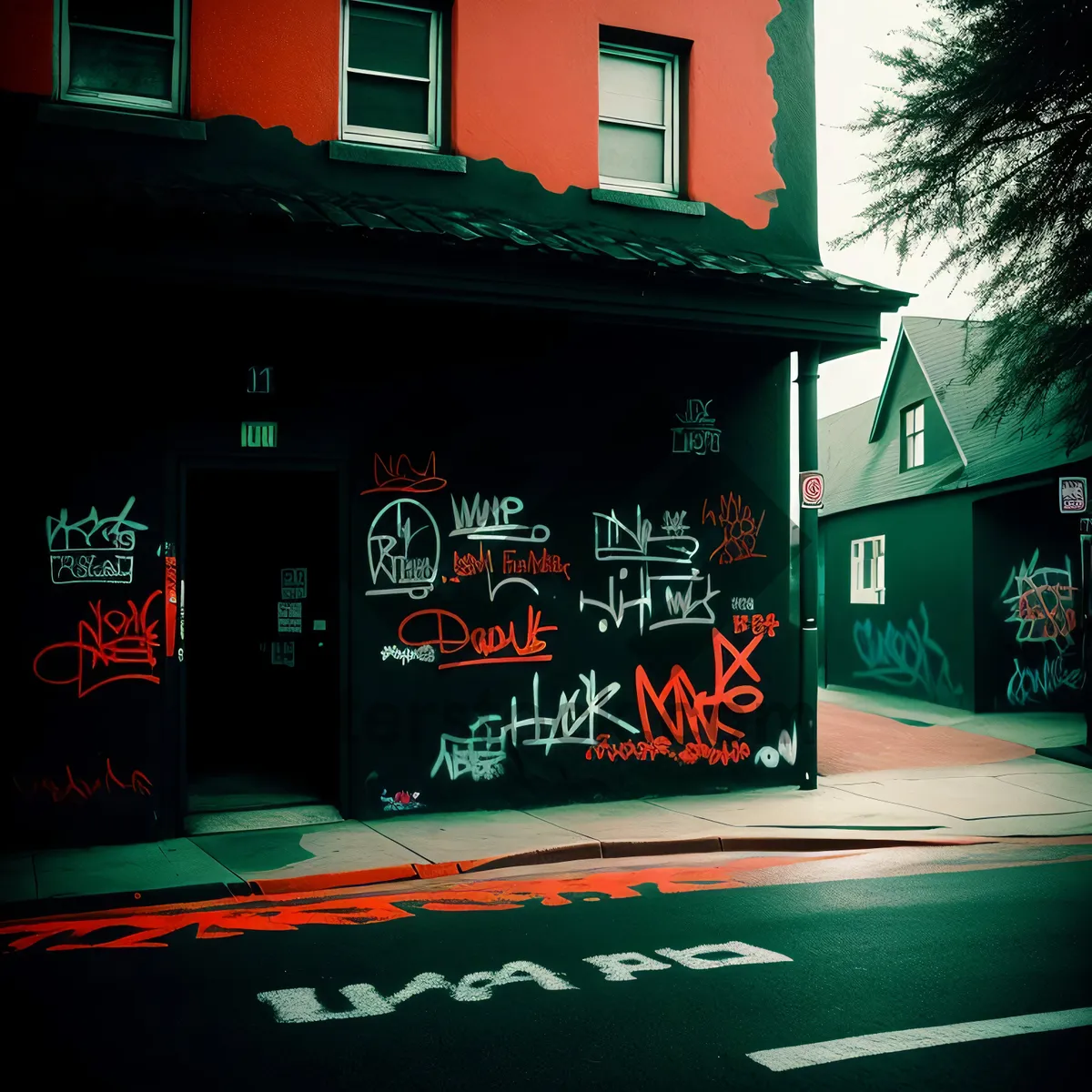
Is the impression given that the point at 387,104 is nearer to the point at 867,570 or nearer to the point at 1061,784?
the point at 1061,784

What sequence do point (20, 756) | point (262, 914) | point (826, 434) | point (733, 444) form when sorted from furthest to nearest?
point (826, 434)
point (733, 444)
point (20, 756)
point (262, 914)

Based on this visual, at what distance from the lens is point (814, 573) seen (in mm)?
10391

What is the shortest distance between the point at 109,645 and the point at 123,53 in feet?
15.0

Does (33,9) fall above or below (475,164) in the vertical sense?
above

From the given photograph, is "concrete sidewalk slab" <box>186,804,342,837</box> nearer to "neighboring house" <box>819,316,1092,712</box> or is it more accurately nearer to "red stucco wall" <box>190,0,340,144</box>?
"red stucco wall" <box>190,0,340,144</box>

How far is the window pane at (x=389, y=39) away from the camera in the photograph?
30.9ft

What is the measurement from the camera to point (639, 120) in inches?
409

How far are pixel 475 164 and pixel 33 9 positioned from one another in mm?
3487

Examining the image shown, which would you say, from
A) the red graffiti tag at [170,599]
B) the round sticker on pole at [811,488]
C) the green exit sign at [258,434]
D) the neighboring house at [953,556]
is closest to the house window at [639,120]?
the round sticker on pole at [811,488]

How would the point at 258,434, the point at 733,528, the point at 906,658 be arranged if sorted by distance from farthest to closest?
the point at 906,658 → the point at 733,528 → the point at 258,434

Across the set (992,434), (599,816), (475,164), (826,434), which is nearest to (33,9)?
(475,164)

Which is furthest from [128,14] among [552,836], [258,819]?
[552,836]

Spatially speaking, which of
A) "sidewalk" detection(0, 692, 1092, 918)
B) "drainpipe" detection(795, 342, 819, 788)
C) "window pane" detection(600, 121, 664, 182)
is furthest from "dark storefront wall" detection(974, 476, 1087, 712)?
"window pane" detection(600, 121, 664, 182)

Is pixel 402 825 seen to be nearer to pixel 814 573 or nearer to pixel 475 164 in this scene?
pixel 814 573
